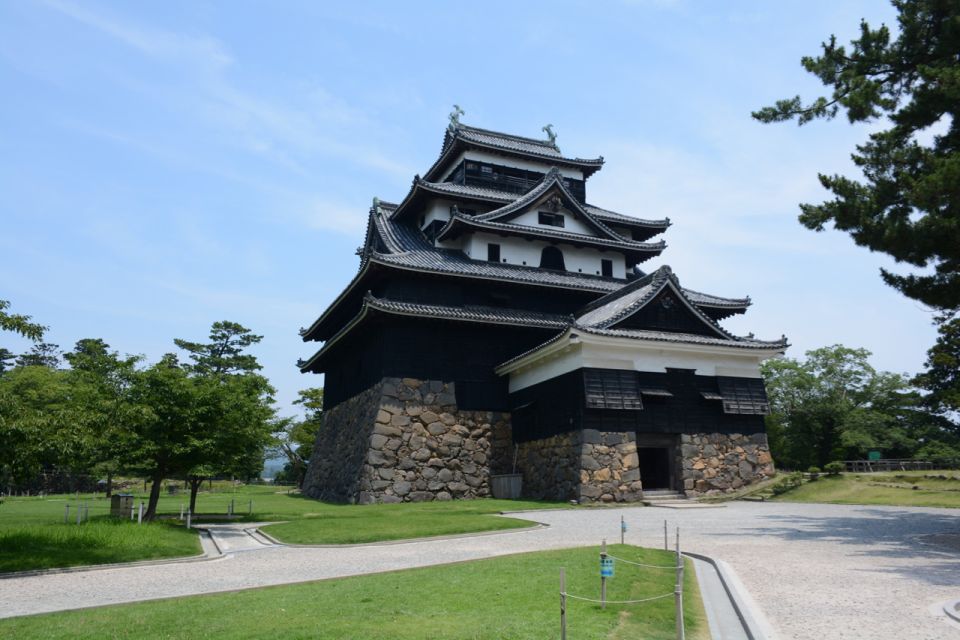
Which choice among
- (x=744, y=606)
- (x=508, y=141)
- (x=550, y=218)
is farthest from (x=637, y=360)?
(x=508, y=141)

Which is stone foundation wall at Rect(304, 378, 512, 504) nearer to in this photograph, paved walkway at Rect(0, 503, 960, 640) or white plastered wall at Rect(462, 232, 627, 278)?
white plastered wall at Rect(462, 232, 627, 278)

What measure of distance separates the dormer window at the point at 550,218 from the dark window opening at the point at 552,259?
1366 millimetres

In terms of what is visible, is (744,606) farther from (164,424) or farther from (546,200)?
(546,200)

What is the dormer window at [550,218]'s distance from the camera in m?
34.4

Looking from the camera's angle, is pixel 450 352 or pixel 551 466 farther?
pixel 450 352

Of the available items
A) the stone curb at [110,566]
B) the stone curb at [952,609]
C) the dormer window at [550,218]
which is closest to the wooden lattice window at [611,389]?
the dormer window at [550,218]

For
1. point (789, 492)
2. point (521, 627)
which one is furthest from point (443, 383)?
point (521, 627)

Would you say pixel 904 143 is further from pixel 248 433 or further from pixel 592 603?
pixel 248 433

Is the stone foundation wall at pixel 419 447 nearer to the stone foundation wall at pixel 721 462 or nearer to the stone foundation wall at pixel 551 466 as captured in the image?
the stone foundation wall at pixel 551 466

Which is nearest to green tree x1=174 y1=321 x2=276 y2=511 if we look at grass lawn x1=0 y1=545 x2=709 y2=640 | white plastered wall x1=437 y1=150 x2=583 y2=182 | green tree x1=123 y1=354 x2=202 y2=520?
green tree x1=123 y1=354 x2=202 y2=520

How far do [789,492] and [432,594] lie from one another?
21.8m

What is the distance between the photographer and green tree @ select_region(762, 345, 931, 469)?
45.9 meters

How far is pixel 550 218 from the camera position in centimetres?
3459

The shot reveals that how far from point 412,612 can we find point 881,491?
22860 millimetres
